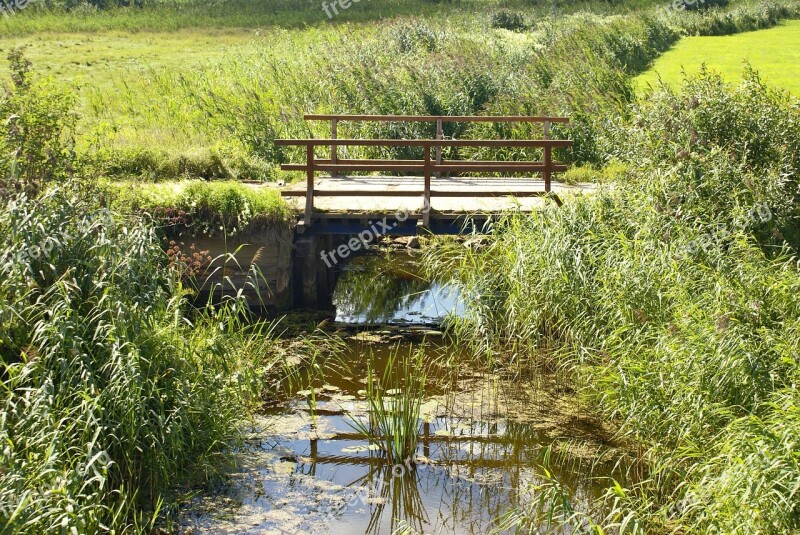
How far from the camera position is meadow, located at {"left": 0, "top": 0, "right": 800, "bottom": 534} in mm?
7625

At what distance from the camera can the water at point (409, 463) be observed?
28.1 feet

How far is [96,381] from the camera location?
27.2 ft

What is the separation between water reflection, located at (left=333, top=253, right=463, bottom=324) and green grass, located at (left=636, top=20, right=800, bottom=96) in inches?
406

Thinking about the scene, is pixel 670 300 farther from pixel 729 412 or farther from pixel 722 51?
pixel 722 51

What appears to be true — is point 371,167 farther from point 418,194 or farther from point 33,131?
point 33,131

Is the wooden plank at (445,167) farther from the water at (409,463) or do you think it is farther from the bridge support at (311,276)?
the water at (409,463)

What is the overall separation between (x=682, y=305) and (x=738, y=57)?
24.3 m

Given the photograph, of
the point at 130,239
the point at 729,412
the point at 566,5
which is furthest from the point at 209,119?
the point at 566,5

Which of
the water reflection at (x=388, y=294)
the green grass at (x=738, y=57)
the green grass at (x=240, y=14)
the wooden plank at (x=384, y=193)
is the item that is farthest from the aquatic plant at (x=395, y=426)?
the green grass at (x=240, y=14)

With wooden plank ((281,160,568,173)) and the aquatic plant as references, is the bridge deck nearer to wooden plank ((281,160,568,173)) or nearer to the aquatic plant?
wooden plank ((281,160,568,173))

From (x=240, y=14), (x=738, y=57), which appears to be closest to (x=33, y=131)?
(x=738, y=57)

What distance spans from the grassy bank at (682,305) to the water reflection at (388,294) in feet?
6.02

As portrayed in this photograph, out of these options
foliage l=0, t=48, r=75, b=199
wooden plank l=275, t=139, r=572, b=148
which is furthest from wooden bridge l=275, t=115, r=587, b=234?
foliage l=0, t=48, r=75, b=199

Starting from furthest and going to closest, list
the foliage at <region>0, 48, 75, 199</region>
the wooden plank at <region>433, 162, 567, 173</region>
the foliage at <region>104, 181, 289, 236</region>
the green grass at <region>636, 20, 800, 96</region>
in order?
the green grass at <region>636, 20, 800, 96</region> < the wooden plank at <region>433, 162, 567, 173</region> < the foliage at <region>104, 181, 289, 236</region> < the foliage at <region>0, 48, 75, 199</region>
